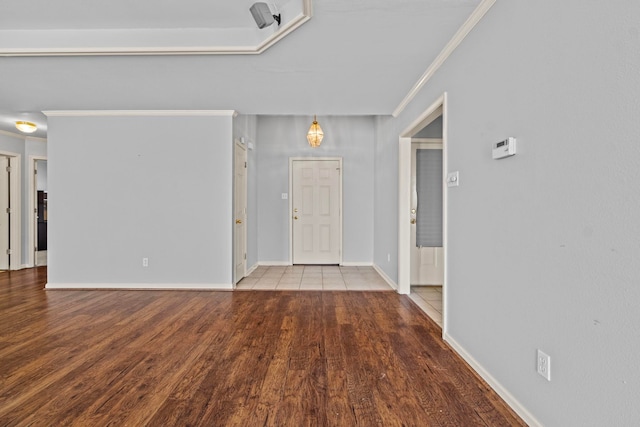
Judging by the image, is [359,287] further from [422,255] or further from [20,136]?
[20,136]

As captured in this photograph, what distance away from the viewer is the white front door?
682 centimetres

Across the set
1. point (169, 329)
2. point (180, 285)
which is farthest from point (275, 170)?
point (169, 329)

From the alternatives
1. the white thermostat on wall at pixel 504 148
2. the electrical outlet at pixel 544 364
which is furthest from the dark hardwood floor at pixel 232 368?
the white thermostat on wall at pixel 504 148

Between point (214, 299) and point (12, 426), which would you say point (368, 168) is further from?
point (12, 426)

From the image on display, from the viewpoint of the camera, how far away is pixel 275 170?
6816 millimetres

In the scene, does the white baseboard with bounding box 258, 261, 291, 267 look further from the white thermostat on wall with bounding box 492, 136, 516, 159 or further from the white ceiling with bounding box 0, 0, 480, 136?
the white thermostat on wall with bounding box 492, 136, 516, 159

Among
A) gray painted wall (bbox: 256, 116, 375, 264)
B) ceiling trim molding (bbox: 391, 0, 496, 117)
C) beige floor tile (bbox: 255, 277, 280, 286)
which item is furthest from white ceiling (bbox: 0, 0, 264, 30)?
gray painted wall (bbox: 256, 116, 375, 264)

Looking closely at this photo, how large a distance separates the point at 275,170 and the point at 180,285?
9.81 feet

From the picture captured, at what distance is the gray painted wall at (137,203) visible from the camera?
460 centimetres

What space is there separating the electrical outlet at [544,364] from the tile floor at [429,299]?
1.57 m

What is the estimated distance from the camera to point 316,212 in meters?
6.85

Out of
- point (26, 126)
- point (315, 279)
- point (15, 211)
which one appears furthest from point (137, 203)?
point (15, 211)

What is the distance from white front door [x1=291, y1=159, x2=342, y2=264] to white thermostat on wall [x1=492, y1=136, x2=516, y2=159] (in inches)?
191

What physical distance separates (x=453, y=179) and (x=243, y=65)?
2067 mm
